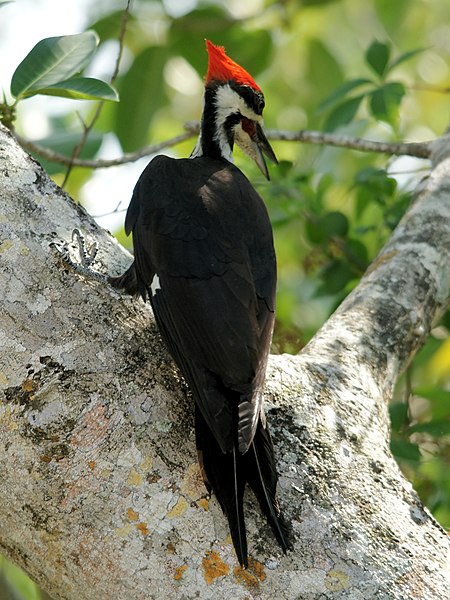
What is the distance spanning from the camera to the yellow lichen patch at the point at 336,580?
175cm

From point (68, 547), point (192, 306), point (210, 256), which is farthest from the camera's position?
point (210, 256)

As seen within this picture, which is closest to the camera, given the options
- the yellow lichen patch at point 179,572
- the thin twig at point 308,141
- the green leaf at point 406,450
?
the yellow lichen patch at point 179,572

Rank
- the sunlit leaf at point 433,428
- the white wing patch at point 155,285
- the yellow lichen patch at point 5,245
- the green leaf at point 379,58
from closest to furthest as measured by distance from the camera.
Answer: the yellow lichen patch at point 5,245 < the white wing patch at point 155,285 < the sunlit leaf at point 433,428 < the green leaf at point 379,58

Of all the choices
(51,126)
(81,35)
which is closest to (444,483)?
(81,35)

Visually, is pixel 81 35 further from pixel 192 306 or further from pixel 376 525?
pixel 376 525

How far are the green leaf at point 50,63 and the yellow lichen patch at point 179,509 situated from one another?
4.31ft

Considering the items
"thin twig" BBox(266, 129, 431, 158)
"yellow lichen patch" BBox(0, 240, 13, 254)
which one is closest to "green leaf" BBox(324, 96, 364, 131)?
"thin twig" BBox(266, 129, 431, 158)

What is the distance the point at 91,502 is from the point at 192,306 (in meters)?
0.59

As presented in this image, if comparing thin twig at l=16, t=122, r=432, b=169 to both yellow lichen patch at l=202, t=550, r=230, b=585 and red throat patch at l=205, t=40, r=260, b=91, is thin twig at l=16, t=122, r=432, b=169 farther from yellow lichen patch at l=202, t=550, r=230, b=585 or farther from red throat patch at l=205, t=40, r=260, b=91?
yellow lichen patch at l=202, t=550, r=230, b=585

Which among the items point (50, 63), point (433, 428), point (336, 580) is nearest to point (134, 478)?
point (336, 580)

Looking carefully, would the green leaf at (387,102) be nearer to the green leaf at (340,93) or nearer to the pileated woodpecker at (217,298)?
the green leaf at (340,93)

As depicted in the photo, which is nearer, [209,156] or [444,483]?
[444,483]

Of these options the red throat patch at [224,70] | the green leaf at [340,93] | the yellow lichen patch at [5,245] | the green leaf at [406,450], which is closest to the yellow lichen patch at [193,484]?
the yellow lichen patch at [5,245]

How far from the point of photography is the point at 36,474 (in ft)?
5.87
